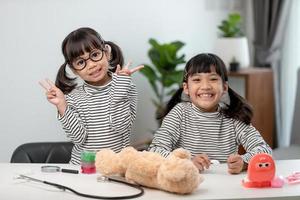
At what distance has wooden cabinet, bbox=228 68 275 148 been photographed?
12.4ft

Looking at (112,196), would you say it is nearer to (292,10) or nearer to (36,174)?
(36,174)

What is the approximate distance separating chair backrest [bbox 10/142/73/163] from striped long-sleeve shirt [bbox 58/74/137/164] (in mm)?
255

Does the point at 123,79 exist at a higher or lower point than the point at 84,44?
lower

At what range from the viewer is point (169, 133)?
5.60 feet

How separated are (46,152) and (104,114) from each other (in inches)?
16.3

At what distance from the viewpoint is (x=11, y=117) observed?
3295mm

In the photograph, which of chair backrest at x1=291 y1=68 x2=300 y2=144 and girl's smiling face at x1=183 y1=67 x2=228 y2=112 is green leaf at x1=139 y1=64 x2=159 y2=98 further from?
girl's smiling face at x1=183 y1=67 x2=228 y2=112

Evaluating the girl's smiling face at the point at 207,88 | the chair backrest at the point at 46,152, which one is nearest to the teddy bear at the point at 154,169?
the girl's smiling face at the point at 207,88

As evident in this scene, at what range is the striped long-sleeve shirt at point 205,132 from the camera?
5.63 feet

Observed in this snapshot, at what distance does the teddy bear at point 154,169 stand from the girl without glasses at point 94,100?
36 cm

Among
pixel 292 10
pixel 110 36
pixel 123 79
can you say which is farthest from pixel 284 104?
pixel 123 79

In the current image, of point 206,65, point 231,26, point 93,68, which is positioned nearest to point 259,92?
point 231,26

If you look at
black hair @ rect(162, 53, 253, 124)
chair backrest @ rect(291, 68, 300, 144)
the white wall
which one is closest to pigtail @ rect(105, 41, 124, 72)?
black hair @ rect(162, 53, 253, 124)

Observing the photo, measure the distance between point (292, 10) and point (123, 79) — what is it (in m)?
2.68
